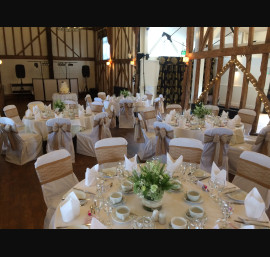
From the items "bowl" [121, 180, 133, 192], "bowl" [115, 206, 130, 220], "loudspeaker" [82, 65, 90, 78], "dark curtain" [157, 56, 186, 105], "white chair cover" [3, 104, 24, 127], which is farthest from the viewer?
"loudspeaker" [82, 65, 90, 78]

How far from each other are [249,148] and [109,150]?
2885 mm

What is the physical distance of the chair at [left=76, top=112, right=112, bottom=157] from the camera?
5.12 meters

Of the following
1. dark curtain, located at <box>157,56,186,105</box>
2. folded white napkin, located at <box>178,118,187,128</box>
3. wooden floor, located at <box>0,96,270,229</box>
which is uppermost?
dark curtain, located at <box>157,56,186,105</box>

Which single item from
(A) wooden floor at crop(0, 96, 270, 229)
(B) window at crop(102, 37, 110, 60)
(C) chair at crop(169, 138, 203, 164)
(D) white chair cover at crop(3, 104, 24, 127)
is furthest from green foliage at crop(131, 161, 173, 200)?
(B) window at crop(102, 37, 110, 60)

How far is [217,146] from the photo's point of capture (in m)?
4.02

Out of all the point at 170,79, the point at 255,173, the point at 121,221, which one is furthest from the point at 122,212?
the point at 170,79

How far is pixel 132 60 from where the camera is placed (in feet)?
40.9

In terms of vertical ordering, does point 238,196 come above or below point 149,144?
above

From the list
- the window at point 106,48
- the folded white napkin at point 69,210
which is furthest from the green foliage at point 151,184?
the window at point 106,48

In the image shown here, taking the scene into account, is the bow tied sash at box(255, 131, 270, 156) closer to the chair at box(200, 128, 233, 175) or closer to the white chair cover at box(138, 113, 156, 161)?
the chair at box(200, 128, 233, 175)

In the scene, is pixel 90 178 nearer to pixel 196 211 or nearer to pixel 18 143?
pixel 196 211

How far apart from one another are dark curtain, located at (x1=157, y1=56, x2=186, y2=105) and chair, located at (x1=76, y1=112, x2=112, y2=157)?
7.78 meters

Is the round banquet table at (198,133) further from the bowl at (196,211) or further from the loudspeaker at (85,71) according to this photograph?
the loudspeaker at (85,71)
